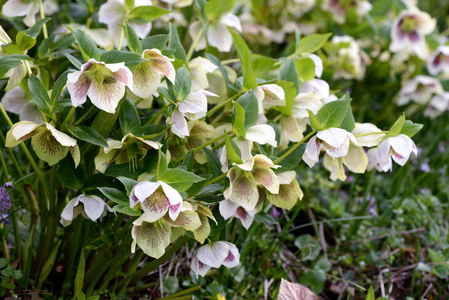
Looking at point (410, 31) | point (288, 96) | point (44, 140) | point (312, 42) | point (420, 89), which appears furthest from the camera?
point (420, 89)

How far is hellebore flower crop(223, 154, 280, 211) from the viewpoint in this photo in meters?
0.68

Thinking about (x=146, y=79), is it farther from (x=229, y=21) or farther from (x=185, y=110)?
(x=229, y=21)

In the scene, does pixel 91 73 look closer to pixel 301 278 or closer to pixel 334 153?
pixel 334 153

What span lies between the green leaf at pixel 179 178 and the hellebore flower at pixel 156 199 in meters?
0.02

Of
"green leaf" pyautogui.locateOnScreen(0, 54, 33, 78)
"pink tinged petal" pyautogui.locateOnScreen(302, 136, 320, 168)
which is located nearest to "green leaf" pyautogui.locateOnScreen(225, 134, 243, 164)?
"pink tinged petal" pyautogui.locateOnScreen(302, 136, 320, 168)

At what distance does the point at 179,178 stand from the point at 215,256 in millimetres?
205

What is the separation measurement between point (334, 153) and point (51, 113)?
0.45 m

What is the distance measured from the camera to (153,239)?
0.67 meters

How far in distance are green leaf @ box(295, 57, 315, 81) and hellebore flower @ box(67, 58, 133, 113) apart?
1.26ft

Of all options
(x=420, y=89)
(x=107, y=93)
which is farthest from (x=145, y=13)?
(x=420, y=89)

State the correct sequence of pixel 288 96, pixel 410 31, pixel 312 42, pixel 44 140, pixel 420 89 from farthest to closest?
1. pixel 420 89
2. pixel 410 31
3. pixel 312 42
4. pixel 288 96
5. pixel 44 140

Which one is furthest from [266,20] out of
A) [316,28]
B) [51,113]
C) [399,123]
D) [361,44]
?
[51,113]

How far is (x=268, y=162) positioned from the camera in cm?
66

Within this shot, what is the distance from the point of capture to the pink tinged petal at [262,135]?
2.26ft
